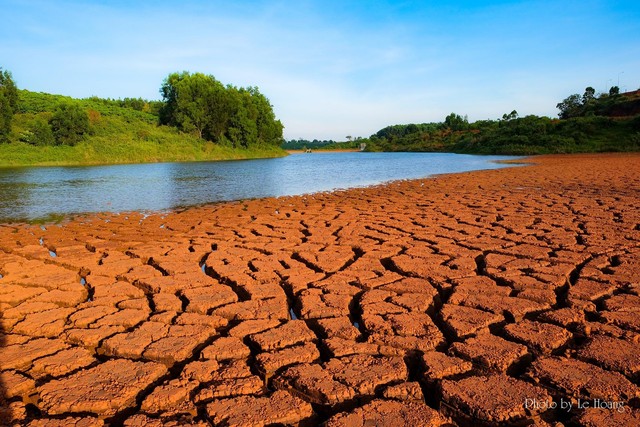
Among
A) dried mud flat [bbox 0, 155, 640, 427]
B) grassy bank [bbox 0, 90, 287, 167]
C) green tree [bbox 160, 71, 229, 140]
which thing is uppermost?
green tree [bbox 160, 71, 229, 140]

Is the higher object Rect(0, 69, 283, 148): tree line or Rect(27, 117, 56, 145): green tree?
Rect(0, 69, 283, 148): tree line

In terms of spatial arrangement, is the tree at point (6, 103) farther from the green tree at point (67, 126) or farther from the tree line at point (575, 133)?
the tree line at point (575, 133)

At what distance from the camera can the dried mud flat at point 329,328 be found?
5.75ft

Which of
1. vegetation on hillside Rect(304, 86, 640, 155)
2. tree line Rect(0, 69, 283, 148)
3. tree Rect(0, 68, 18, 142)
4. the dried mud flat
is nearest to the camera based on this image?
the dried mud flat

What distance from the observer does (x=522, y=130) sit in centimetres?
3575

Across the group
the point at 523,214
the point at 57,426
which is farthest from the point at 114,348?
the point at 523,214

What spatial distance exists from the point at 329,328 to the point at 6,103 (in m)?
32.0

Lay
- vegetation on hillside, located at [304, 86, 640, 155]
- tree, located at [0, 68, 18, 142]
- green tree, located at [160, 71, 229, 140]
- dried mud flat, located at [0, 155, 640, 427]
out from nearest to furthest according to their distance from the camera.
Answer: dried mud flat, located at [0, 155, 640, 427]
tree, located at [0, 68, 18, 142]
vegetation on hillside, located at [304, 86, 640, 155]
green tree, located at [160, 71, 229, 140]

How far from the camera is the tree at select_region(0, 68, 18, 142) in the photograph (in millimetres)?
25567

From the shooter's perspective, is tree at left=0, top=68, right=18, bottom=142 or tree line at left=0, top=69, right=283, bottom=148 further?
tree line at left=0, top=69, right=283, bottom=148

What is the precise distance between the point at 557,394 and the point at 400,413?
2.28 feet

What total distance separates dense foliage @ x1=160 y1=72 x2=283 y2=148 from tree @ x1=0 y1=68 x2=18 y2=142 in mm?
11983

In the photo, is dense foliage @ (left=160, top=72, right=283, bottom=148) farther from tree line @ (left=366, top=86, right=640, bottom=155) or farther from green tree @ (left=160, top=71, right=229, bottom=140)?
tree line @ (left=366, top=86, right=640, bottom=155)

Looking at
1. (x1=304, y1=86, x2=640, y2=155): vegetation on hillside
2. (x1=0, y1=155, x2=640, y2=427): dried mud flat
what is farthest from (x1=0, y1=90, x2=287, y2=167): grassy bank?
(x1=0, y1=155, x2=640, y2=427): dried mud flat
